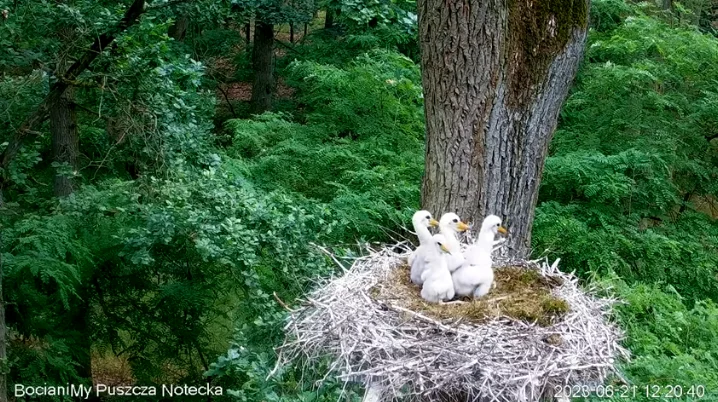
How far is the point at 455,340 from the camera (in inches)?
145

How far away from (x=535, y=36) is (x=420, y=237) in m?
1.54

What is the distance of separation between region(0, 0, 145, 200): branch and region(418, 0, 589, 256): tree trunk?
297 centimetres

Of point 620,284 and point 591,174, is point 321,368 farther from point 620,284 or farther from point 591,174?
point 591,174

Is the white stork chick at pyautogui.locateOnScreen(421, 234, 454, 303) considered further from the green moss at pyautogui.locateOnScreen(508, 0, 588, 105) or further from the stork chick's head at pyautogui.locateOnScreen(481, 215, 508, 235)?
the green moss at pyautogui.locateOnScreen(508, 0, 588, 105)

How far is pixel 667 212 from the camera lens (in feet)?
24.9

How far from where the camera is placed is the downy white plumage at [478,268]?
4.23m

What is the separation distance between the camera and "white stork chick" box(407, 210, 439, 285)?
4.30 metres

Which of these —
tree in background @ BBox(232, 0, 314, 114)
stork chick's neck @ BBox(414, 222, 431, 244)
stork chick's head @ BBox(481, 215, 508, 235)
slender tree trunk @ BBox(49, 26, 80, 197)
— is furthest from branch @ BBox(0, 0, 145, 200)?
tree in background @ BBox(232, 0, 314, 114)

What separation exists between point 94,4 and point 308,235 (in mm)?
3322

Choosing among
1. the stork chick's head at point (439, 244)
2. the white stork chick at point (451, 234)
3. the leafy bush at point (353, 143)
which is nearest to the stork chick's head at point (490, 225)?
the white stork chick at point (451, 234)

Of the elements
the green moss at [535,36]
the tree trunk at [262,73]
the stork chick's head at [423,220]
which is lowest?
the tree trunk at [262,73]

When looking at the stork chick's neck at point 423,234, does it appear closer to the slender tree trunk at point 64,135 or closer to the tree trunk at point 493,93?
the tree trunk at point 493,93

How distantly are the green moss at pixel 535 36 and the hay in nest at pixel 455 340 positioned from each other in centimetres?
133

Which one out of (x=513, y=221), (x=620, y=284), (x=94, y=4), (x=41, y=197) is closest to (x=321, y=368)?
(x=513, y=221)
